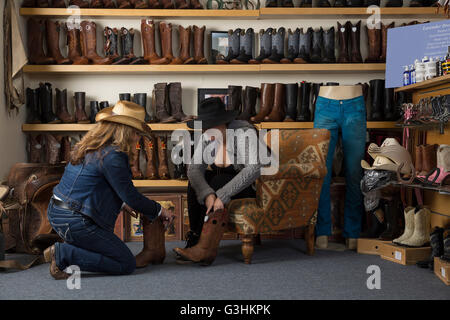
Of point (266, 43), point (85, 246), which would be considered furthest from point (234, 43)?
point (85, 246)

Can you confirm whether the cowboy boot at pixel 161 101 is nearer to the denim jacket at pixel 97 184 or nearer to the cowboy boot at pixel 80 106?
the cowboy boot at pixel 80 106

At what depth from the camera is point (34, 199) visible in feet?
12.1

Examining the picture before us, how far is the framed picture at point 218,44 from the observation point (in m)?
4.66

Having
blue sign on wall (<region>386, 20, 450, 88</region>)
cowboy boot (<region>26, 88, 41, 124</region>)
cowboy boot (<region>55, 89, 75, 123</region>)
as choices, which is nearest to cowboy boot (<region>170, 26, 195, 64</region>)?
cowboy boot (<region>55, 89, 75, 123</region>)

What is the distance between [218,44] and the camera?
15.3 ft

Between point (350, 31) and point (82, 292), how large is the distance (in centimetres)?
355

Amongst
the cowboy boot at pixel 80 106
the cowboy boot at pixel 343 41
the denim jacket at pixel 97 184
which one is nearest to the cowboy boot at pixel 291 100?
the cowboy boot at pixel 343 41

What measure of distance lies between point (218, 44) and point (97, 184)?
238cm

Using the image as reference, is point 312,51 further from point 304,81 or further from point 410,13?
point 410,13

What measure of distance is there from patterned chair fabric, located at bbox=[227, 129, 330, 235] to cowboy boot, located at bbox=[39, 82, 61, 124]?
2219mm

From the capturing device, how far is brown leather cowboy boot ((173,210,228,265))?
3146 millimetres

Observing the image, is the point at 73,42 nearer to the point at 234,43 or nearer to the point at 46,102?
the point at 46,102

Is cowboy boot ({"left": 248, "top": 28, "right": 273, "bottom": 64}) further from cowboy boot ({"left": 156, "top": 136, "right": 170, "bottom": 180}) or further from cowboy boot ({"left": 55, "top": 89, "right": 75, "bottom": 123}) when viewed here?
cowboy boot ({"left": 55, "top": 89, "right": 75, "bottom": 123})
